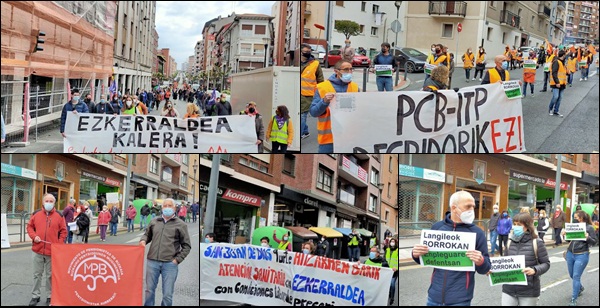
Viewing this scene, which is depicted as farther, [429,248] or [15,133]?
[15,133]

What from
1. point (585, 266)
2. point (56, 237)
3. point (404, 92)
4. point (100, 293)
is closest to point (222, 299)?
point (100, 293)

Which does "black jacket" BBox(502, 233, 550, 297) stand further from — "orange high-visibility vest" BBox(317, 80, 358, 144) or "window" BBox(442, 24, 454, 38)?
"window" BBox(442, 24, 454, 38)

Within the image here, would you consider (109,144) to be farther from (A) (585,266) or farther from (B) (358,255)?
(A) (585,266)

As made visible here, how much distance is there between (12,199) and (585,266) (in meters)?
5.94

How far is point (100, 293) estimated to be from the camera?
627 cm

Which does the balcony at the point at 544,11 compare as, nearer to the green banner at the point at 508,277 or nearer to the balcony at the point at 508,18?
the balcony at the point at 508,18

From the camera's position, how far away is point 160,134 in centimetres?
734

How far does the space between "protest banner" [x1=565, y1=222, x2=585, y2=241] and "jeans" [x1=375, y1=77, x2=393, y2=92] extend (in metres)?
2.37

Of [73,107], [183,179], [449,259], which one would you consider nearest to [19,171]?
[73,107]

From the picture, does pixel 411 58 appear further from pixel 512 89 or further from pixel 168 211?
pixel 168 211

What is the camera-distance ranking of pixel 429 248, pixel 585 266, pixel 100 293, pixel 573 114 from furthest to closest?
pixel 573 114 → pixel 585 266 → pixel 100 293 → pixel 429 248

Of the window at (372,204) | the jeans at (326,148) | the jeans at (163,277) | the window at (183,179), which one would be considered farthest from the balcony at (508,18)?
the jeans at (163,277)

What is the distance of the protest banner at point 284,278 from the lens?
626 centimetres

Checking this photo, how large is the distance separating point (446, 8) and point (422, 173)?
1803 mm
